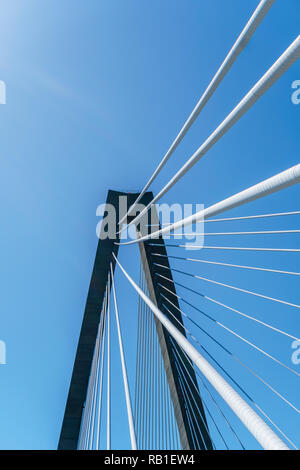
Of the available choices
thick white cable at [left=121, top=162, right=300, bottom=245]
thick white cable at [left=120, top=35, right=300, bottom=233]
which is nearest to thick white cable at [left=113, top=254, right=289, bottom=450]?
thick white cable at [left=121, top=162, right=300, bottom=245]

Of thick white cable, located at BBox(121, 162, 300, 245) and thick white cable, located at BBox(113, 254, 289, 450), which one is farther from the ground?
thick white cable, located at BBox(121, 162, 300, 245)

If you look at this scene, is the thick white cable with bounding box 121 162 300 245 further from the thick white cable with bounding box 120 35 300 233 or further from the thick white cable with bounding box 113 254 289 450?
the thick white cable with bounding box 113 254 289 450

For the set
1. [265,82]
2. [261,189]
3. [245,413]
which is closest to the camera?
[245,413]

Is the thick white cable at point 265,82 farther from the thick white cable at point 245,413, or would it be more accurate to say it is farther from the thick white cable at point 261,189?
the thick white cable at point 245,413

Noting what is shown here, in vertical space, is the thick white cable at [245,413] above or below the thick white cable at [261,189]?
below

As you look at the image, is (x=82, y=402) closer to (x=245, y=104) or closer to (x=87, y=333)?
(x=87, y=333)

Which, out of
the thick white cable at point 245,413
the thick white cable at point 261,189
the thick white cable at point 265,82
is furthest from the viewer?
the thick white cable at point 265,82

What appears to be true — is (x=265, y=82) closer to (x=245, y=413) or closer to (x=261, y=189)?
(x=261, y=189)

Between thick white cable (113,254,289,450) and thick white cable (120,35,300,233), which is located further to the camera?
thick white cable (120,35,300,233)

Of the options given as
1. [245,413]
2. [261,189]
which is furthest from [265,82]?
[245,413]

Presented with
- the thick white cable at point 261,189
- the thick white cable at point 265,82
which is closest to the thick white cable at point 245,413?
the thick white cable at point 261,189

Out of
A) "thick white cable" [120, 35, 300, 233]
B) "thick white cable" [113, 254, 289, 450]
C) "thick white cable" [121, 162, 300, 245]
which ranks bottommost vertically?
"thick white cable" [113, 254, 289, 450]
